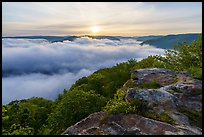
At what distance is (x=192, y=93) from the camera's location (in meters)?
23.7

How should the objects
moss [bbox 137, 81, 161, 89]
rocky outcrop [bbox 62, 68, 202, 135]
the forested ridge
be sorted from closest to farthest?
1. rocky outcrop [bbox 62, 68, 202, 135]
2. the forested ridge
3. moss [bbox 137, 81, 161, 89]

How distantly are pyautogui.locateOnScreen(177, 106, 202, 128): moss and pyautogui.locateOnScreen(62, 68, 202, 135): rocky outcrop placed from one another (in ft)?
0.28

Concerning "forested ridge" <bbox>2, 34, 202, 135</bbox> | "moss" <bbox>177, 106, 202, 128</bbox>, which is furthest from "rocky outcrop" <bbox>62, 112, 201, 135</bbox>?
"moss" <bbox>177, 106, 202, 128</bbox>

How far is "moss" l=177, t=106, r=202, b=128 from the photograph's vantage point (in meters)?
20.2

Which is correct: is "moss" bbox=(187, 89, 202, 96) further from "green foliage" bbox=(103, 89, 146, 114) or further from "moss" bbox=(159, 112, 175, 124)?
"green foliage" bbox=(103, 89, 146, 114)

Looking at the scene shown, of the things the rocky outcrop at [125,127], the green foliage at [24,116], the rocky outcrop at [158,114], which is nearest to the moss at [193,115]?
the rocky outcrop at [158,114]

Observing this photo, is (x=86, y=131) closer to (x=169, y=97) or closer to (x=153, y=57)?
(x=169, y=97)

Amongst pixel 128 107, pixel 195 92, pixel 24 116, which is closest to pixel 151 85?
pixel 195 92

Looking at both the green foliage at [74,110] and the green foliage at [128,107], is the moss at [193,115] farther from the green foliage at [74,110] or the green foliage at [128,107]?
the green foliage at [74,110]

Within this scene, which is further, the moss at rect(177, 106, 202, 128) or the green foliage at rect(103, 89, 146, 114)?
the moss at rect(177, 106, 202, 128)

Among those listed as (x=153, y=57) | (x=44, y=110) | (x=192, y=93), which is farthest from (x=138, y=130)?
(x=153, y=57)

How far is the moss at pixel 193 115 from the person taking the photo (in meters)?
20.2

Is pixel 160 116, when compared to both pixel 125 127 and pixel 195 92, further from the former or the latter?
pixel 195 92

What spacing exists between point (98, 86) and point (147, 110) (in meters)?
47.5
